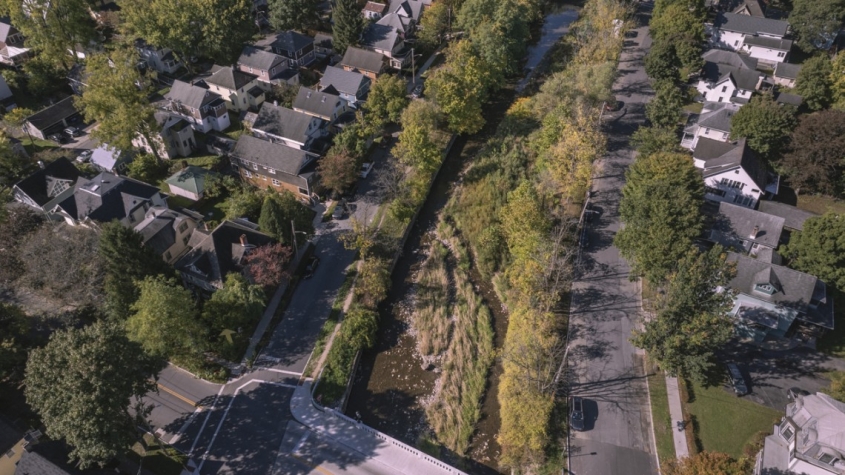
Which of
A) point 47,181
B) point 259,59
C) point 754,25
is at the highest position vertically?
point 754,25

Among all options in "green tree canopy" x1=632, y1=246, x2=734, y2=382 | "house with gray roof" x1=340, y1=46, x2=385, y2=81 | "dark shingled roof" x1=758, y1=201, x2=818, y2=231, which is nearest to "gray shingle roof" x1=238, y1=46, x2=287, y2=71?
"house with gray roof" x1=340, y1=46, x2=385, y2=81

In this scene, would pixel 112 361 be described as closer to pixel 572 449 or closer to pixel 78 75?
pixel 572 449

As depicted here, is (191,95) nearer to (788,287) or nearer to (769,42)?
(788,287)

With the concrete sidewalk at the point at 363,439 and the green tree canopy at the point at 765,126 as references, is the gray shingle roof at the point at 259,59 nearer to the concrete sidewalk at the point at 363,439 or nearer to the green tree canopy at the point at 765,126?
the concrete sidewalk at the point at 363,439

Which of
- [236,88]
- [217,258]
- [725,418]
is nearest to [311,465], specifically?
[217,258]

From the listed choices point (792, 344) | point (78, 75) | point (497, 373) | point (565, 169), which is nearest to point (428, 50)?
point (565, 169)

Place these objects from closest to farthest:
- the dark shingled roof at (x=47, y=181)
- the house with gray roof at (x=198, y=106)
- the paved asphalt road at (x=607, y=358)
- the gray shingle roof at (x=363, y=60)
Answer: the paved asphalt road at (x=607, y=358) < the dark shingled roof at (x=47, y=181) < the house with gray roof at (x=198, y=106) < the gray shingle roof at (x=363, y=60)

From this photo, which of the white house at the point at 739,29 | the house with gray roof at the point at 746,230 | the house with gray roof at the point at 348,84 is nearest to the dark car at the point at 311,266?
the house with gray roof at the point at 348,84
